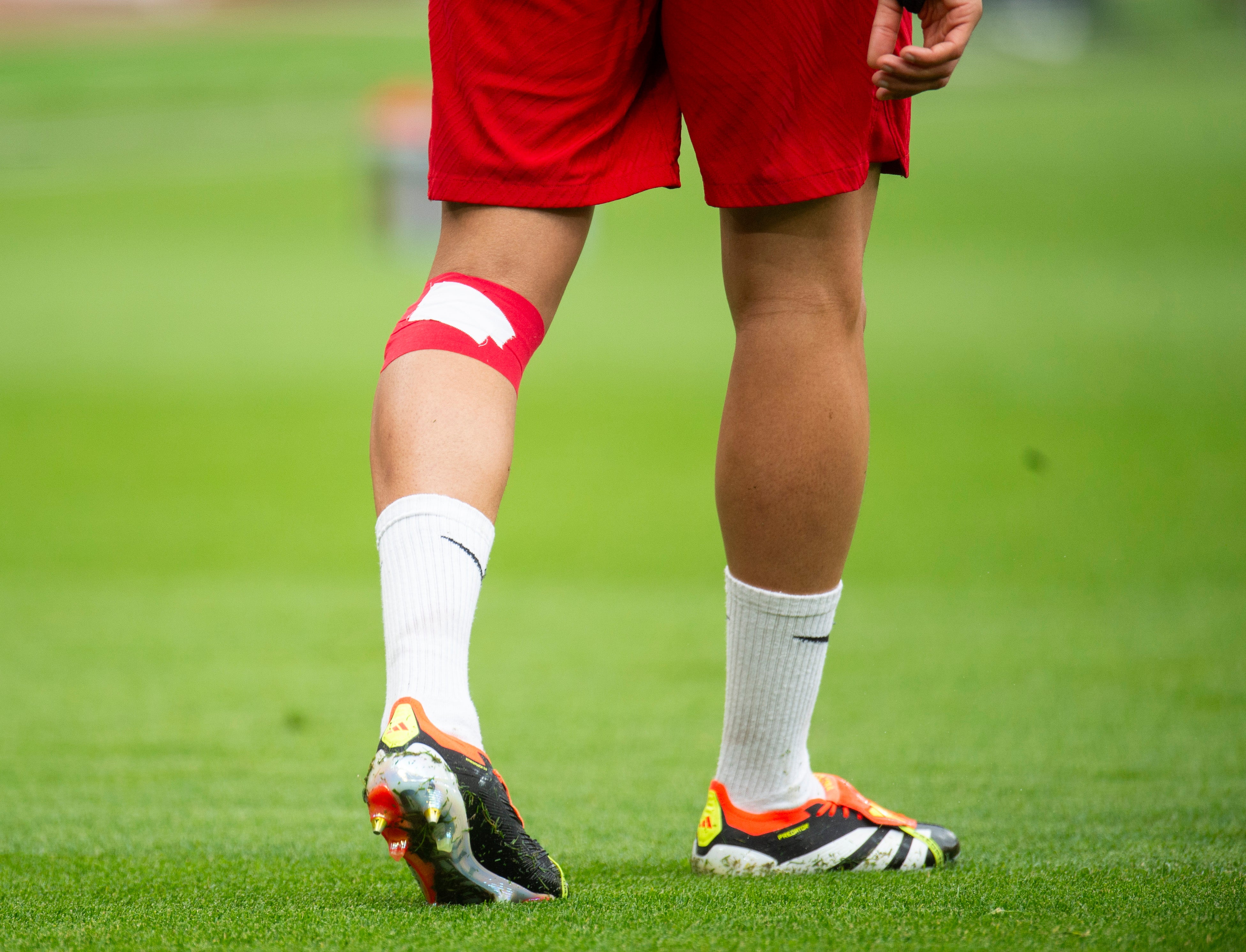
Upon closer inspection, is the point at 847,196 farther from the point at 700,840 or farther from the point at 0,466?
the point at 0,466

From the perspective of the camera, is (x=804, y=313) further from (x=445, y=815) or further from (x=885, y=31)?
(x=445, y=815)

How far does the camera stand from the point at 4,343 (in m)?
7.25

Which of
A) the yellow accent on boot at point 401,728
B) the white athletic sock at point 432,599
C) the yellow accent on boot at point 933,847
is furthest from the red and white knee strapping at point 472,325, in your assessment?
the yellow accent on boot at point 933,847

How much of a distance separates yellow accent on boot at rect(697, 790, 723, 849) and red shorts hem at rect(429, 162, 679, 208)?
0.50 m

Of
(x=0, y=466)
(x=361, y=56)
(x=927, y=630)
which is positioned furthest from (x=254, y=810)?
(x=361, y=56)

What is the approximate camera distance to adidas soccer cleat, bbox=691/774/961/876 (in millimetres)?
1111

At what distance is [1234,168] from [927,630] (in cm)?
1370

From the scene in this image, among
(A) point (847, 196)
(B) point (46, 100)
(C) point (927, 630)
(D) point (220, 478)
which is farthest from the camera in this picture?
(B) point (46, 100)

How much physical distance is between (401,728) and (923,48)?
0.55 meters

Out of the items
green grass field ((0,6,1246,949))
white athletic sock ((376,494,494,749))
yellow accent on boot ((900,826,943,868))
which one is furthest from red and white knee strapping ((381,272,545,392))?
yellow accent on boot ((900,826,943,868))

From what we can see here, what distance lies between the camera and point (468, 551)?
88 cm

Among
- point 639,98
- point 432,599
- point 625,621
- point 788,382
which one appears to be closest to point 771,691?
point 788,382

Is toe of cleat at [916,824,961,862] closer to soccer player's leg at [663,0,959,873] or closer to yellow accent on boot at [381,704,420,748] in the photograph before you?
soccer player's leg at [663,0,959,873]

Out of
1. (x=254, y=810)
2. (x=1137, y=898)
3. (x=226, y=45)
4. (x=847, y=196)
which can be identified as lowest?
(x=226, y=45)
